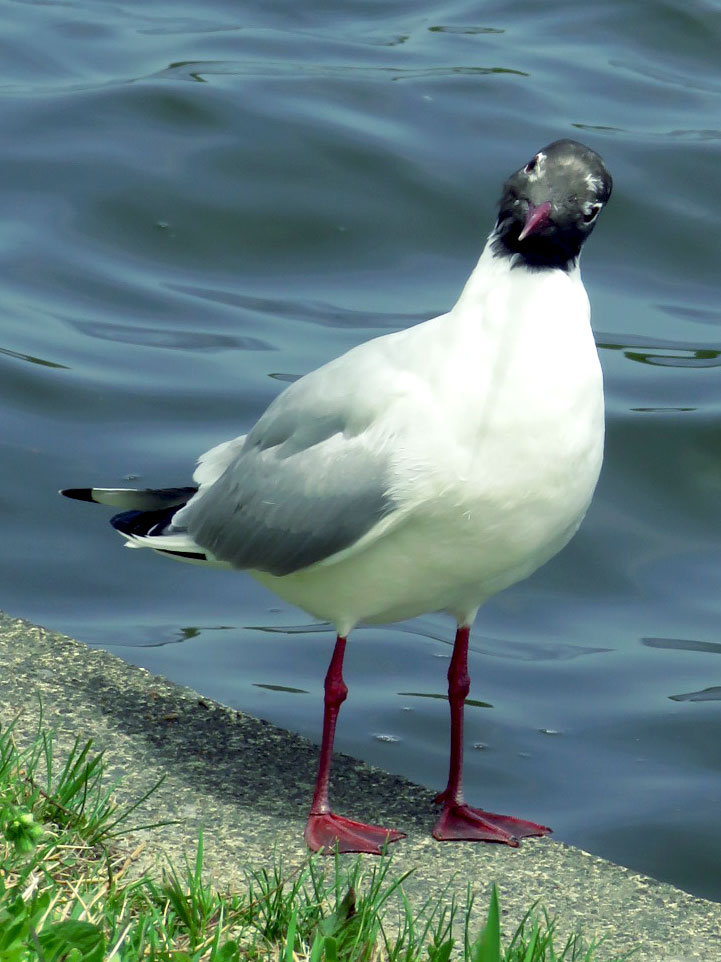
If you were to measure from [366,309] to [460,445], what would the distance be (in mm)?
5280

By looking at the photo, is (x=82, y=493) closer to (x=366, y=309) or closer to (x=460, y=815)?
(x=460, y=815)

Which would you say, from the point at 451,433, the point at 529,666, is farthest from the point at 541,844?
the point at 529,666

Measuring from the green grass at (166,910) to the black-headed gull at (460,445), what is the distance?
0.59 meters

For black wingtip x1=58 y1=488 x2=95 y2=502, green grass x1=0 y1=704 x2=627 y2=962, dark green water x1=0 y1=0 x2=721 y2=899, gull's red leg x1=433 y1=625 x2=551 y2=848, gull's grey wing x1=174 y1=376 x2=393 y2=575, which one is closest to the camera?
green grass x1=0 y1=704 x2=627 y2=962

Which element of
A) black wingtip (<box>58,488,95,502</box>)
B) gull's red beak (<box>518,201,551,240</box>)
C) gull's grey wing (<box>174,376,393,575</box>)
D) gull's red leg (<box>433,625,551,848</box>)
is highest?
gull's red beak (<box>518,201,551,240</box>)

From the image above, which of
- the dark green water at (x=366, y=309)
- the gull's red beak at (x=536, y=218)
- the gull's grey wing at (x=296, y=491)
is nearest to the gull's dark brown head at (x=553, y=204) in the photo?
the gull's red beak at (x=536, y=218)

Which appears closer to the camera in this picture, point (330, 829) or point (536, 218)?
point (536, 218)

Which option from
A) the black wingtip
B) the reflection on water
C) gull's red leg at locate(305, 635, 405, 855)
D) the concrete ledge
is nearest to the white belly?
gull's red leg at locate(305, 635, 405, 855)

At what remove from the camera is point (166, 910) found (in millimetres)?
3230

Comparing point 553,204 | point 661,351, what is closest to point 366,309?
point 661,351

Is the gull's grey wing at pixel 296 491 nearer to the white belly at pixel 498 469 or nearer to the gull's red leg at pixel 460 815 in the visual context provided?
the white belly at pixel 498 469

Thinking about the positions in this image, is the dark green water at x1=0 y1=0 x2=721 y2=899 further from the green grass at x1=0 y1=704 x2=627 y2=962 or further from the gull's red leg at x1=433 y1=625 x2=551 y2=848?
the green grass at x1=0 y1=704 x2=627 y2=962

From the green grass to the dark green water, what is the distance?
2448 mm

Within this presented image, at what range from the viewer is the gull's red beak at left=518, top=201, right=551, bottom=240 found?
3.80 m
